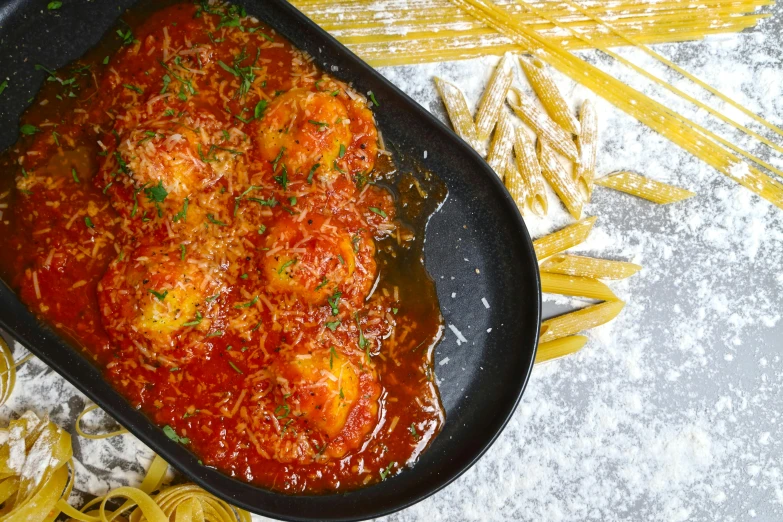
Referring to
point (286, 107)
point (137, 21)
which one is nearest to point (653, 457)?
point (286, 107)

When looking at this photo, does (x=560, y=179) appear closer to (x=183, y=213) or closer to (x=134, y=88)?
(x=183, y=213)

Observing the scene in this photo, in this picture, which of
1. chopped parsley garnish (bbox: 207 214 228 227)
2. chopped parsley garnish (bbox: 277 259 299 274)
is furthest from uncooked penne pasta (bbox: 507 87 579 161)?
chopped parsley garnish (bbox: 207 214 228 227)

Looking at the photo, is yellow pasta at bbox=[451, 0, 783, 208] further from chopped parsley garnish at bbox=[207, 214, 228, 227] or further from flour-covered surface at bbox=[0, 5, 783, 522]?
chopped parsley garnish at bbox=[207, 214, 228, 227]

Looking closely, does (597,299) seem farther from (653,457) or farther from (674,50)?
Answer: (674,50)

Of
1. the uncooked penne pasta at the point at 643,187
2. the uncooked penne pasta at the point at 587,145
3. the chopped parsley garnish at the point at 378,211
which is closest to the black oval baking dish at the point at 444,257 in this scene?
the chopped parsley garnish at the point at 378,211

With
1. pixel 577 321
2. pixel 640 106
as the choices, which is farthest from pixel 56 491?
pixel 640 106
